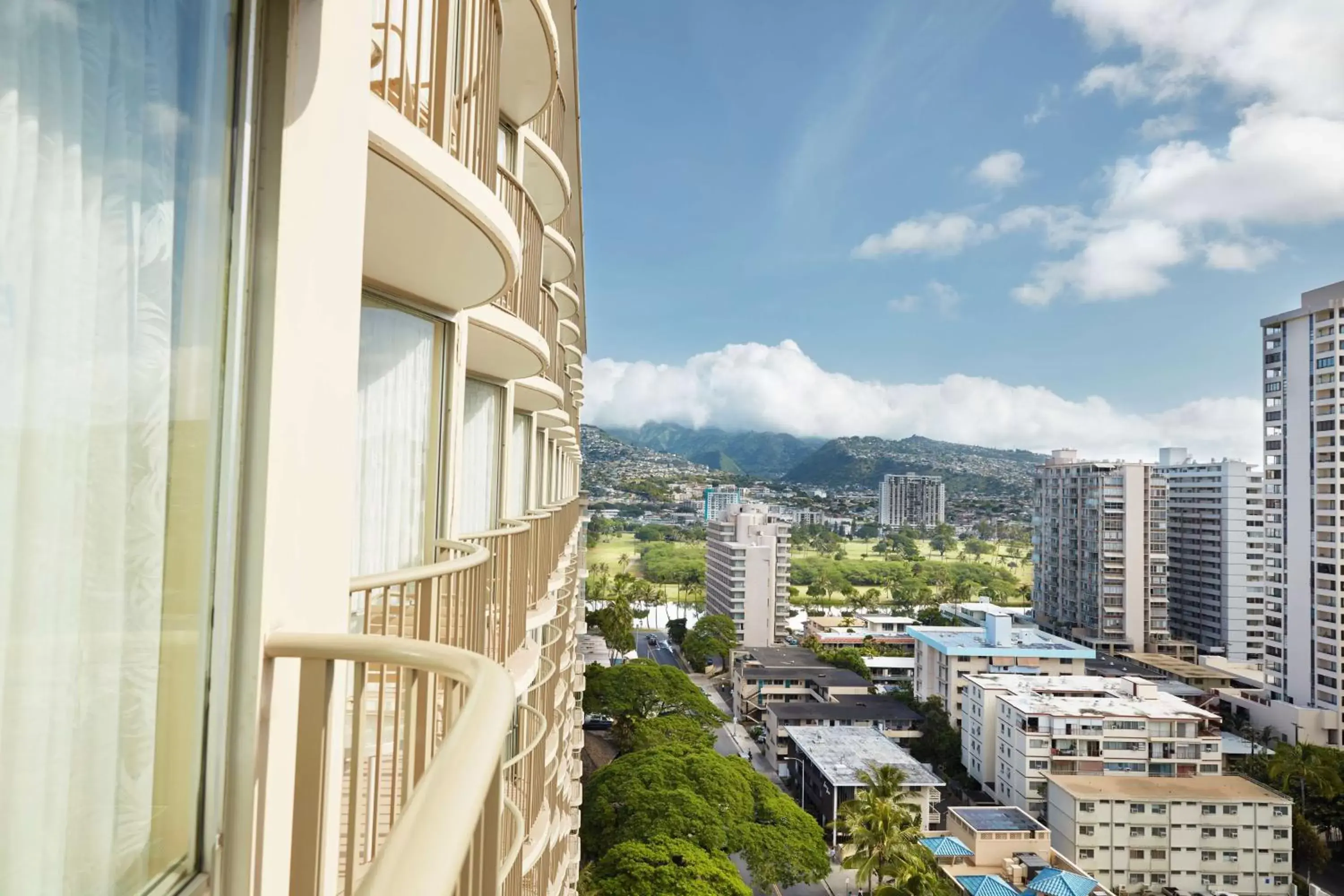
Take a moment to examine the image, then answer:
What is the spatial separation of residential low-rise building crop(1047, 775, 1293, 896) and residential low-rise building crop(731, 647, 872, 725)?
13.9 m

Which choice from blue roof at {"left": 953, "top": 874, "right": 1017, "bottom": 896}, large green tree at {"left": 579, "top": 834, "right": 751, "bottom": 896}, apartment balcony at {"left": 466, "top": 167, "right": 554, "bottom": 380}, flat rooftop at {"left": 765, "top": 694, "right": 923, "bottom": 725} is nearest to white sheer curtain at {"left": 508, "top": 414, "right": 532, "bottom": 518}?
apartment balcony at {"left": 466, "top": 167, "right": 554, "bottom": 380}

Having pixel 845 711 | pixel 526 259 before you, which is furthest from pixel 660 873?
pixel 845 711

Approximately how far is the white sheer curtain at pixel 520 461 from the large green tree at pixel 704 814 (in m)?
10.4

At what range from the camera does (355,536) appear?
293cm

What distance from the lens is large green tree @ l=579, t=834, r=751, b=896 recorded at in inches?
508

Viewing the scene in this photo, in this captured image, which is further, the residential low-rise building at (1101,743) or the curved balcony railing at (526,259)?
the residential low-rise building at (1101,743)

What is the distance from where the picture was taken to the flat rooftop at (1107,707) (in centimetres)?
2347

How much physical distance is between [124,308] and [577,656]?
14.1 meters

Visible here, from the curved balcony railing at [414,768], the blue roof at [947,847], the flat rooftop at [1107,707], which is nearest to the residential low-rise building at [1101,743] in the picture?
the flat rooftop at [1107,707]

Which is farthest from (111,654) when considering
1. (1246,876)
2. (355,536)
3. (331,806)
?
(1246,876)

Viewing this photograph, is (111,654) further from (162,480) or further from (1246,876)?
(1246,876)

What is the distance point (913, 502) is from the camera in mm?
116000

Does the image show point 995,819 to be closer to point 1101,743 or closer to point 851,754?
point 851,754

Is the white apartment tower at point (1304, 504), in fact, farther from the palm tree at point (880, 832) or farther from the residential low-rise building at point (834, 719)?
the palm tree at point (880, 832)
